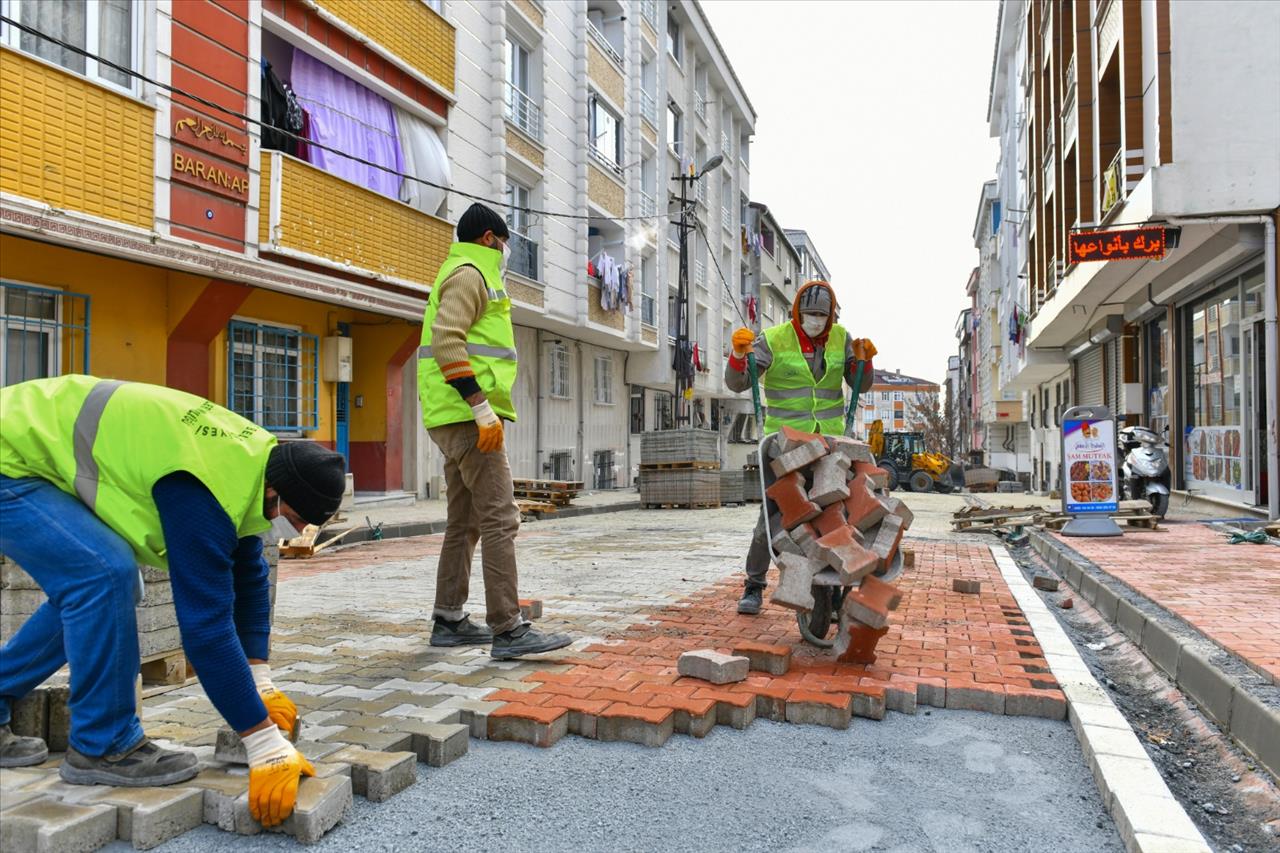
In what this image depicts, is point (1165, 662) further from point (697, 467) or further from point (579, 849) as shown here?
point (697, 467)

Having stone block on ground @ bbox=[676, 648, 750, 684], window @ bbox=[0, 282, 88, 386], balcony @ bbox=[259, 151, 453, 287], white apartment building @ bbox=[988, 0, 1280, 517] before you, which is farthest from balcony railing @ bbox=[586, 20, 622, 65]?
stone block on ground @ bbox=[676, 648, 750, 684]

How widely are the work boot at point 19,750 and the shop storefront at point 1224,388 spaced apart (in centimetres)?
1291

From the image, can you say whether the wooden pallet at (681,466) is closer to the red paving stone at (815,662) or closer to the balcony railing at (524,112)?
the balcony railing at (524,112)

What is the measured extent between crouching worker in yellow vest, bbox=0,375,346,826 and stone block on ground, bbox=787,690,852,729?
1.82 metres

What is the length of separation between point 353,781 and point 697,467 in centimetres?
1585

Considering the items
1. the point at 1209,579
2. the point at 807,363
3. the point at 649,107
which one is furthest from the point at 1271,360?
the point at 649,107

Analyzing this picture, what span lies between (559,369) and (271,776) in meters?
20.9

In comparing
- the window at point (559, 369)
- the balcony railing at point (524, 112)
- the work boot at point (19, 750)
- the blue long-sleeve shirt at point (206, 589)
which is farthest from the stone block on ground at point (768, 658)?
the window at point (559, 369)

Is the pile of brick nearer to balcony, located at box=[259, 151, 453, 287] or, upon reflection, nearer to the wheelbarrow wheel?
the wheelbarrow wheel

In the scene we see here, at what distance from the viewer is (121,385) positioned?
257 centimetres

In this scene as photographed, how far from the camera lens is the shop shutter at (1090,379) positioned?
21.9m

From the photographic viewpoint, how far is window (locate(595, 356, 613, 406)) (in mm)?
25884

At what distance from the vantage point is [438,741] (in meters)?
2.96

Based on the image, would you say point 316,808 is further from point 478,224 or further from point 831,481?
point 478,224
